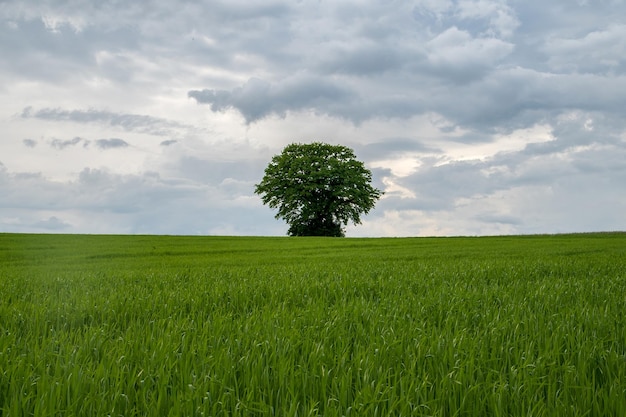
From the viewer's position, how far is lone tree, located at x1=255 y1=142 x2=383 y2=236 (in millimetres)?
66938

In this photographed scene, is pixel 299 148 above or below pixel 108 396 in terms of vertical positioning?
above

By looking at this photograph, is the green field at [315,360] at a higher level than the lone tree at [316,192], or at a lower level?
lower

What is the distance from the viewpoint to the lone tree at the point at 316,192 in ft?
220

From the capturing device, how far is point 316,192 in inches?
2692

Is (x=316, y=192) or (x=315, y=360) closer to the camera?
(x=315, y=360)

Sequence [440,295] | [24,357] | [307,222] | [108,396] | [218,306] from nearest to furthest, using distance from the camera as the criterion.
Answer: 1. [108,396]
2. [24,357]
3. [218,306]
4. [440,295]
5. [307,222]

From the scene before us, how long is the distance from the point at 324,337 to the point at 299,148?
68016 millimetres

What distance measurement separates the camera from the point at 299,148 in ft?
237

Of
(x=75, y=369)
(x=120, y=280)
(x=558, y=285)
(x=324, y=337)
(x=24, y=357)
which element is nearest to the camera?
(x=75, y=369)

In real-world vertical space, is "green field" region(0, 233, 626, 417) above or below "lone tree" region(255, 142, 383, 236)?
below

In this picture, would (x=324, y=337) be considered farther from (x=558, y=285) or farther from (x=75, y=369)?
(x=558, y=285)

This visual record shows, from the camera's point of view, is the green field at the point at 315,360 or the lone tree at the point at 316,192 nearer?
the green field at the point at 315,360

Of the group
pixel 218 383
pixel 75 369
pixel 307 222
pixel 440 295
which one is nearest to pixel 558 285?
pixel 440 295

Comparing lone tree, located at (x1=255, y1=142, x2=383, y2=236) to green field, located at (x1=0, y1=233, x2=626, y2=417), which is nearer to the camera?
green field, located at (x1=0, y1=233, x2=626, y2=417)
